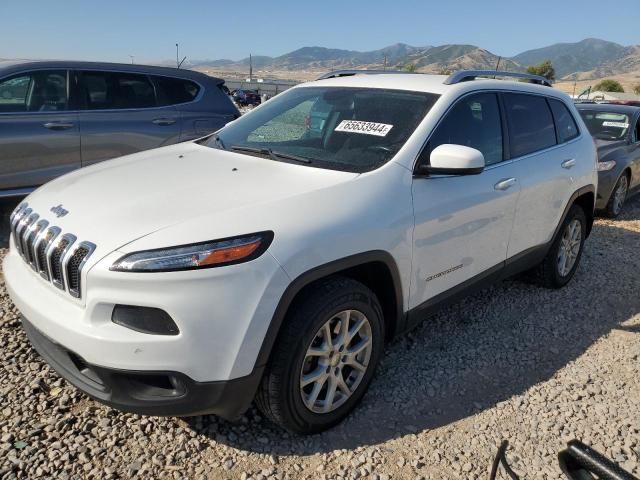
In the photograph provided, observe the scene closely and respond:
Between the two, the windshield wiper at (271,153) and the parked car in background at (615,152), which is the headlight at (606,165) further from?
the windshield wiper at (271,153)

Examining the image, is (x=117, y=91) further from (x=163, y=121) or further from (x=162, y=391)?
(x=162, y=391)

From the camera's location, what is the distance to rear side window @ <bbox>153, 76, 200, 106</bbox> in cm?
618

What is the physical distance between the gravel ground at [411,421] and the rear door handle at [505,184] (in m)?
1.06

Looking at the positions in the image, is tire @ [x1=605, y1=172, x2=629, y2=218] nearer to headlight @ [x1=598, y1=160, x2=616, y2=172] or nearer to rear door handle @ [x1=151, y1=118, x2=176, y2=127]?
headlight @ [x1=598, y1=160, x2=616, y2=172]

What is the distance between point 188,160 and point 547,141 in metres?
2.71

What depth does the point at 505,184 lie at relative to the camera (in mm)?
3389

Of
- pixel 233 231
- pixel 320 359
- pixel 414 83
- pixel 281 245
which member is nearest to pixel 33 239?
pixel 233 231

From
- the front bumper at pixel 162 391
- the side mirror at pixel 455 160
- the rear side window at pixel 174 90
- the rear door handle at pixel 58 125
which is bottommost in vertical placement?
the front bumper at pixel 162 391

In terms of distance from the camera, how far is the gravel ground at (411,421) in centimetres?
237

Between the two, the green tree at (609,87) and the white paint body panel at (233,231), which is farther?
the green tree at (609,87)

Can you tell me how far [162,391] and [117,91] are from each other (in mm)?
4642

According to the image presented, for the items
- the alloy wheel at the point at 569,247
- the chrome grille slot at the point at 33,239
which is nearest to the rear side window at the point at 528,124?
the alloy wheel at the point at 569,247

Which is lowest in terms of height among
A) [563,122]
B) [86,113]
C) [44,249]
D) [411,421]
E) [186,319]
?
[411,421]

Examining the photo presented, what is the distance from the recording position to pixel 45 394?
2756mm
